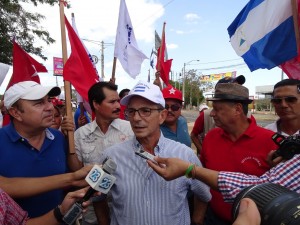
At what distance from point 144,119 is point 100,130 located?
1209 mm

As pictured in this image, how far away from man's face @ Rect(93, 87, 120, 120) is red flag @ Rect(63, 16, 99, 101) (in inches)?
18.8

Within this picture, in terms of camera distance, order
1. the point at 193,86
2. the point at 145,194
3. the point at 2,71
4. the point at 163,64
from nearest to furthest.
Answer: the point at 145,194 → the point at 2,71 → the point at 163,64 → the point at 193,86

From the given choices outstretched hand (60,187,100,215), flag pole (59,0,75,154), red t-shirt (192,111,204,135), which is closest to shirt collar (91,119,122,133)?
flag pole (59,0,75,154)

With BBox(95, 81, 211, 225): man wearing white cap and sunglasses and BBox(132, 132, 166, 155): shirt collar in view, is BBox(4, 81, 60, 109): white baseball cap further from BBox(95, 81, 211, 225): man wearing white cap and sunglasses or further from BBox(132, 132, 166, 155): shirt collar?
BBox(132, 132, 166, 155): shirt collar

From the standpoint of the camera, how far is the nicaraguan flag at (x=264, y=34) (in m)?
3.41

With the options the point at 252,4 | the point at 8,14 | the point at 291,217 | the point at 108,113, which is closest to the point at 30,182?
the point at 108,113

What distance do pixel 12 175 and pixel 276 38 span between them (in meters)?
→ 3.14

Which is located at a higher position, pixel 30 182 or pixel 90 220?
pixel 30 182

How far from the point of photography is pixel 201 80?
66875mm

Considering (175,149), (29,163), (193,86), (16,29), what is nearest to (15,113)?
(29,163)

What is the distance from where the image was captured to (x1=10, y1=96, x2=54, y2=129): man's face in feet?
7.98

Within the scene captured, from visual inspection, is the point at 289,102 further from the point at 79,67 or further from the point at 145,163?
the point at 79,67

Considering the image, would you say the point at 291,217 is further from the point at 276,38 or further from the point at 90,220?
the point at 276,38

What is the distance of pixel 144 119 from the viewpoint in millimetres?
2168
